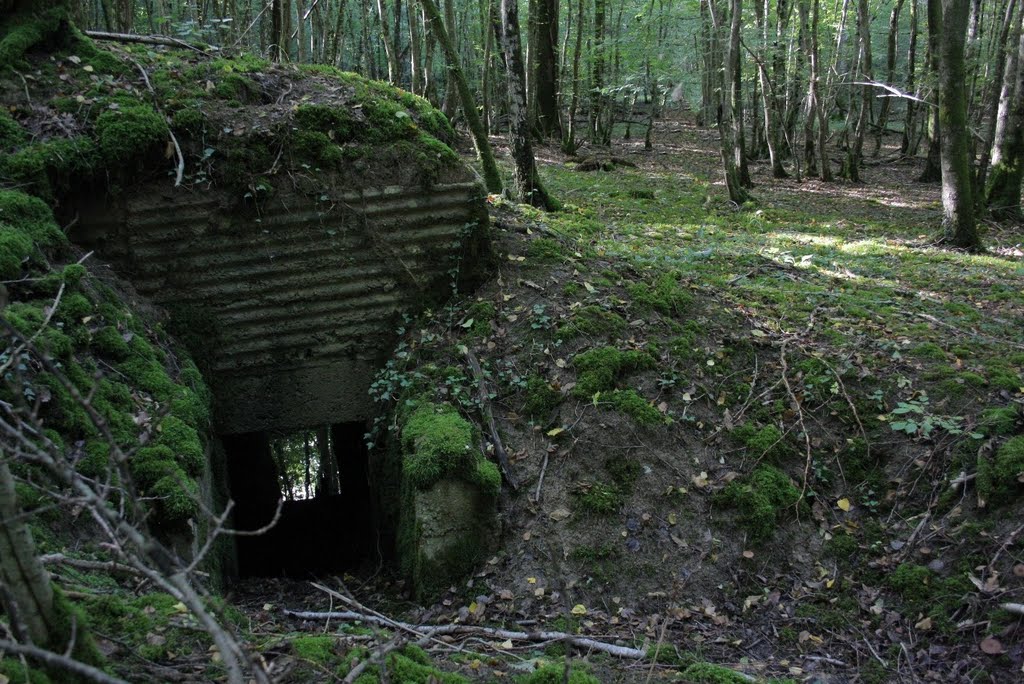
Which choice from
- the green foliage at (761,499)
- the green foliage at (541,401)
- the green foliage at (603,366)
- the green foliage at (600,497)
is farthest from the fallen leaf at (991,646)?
the green foliage at (541,401)

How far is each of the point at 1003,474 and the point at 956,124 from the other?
6572 mm

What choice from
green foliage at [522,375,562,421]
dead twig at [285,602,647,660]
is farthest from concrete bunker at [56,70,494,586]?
dead twig at [285,602,647,660]

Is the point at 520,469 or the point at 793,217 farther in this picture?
the point at 793,217

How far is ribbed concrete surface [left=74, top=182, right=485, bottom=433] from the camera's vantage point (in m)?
5.99

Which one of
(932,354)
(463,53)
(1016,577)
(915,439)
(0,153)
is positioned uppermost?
(463,53)

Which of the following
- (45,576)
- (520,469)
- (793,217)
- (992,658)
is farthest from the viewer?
(793,217)

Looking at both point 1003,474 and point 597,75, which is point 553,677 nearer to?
point 1003,474

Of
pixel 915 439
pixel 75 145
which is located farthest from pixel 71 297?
pixel 915 439

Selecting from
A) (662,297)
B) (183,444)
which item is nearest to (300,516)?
(183,444)

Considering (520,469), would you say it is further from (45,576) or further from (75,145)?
(75,145)

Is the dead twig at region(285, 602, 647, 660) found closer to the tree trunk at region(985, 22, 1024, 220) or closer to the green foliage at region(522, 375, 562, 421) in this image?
the green foliage at region(522, 375, 562, 421)

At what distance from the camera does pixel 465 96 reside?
840 cm

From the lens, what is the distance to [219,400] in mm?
6449

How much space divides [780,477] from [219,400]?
15.2 feet
